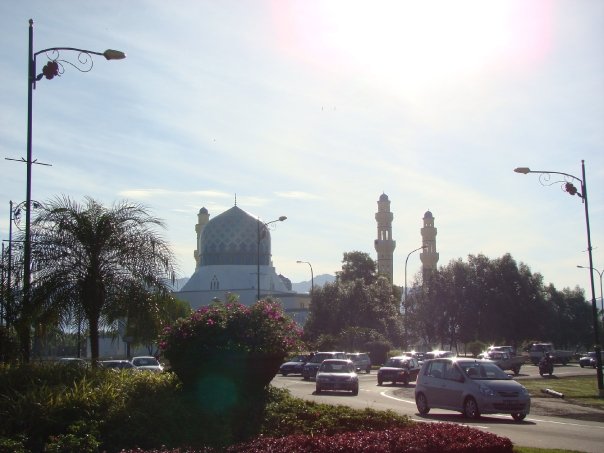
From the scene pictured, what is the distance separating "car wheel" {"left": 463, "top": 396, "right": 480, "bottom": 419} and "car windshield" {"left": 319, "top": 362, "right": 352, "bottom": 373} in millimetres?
11254

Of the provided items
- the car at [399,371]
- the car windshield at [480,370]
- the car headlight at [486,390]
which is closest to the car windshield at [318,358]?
the car at [399,371]

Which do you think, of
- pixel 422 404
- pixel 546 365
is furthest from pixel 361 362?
pixel 422 404

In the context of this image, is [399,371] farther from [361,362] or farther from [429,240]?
[429,240]

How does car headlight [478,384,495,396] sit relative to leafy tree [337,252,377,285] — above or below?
below

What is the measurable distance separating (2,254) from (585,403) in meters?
17.7

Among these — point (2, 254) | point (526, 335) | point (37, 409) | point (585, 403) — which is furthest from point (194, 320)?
point (526, 335)

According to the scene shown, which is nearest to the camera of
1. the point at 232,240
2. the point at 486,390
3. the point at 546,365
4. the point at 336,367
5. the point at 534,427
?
the point at 534,427

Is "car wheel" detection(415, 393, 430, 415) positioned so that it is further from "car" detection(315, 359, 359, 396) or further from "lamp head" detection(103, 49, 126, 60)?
"lamp head" detection(103, 49, 126, 60)

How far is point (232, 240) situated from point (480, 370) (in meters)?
78.2

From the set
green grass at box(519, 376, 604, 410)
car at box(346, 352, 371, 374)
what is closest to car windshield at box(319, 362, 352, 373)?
green grass at box(519, 376, 604, 410)

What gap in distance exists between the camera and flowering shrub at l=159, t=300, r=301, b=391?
1311 cm

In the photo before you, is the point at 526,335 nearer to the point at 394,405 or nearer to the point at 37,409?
the point at 394,405

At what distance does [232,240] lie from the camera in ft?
316

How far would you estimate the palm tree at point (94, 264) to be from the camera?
55.1ft
